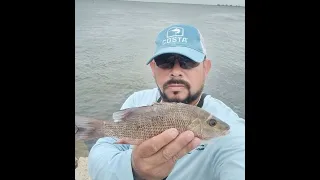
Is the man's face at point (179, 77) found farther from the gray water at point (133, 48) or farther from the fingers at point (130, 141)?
the fingers at point (130, 141)

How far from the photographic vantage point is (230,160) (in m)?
2.02

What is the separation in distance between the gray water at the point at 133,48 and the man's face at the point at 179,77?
0.06m

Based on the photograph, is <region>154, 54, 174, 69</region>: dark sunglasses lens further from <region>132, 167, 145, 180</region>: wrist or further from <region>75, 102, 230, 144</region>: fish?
<region>132, 167, 145, 180</region>: wrist

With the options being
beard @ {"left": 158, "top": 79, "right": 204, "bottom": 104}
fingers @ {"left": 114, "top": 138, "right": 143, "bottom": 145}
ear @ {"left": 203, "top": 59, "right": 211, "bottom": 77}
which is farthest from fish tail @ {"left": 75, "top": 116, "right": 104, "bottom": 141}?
ear @ {"left": 203, "top": 59, "right": 211, "bottom": 77}

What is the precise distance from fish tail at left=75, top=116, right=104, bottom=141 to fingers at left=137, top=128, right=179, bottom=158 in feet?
0.72

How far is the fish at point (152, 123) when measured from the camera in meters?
1.97

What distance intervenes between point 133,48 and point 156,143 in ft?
1.78

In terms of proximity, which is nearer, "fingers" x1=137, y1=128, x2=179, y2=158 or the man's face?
"fingers" x1=137, y1=128, x2=179, y2=158

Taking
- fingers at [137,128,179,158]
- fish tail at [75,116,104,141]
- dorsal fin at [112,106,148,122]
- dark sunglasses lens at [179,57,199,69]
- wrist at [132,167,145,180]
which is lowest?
wrist at [132,167,145,180]

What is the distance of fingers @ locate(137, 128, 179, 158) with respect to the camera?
1955mm

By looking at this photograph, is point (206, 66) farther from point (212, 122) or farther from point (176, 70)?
point (212, 122)

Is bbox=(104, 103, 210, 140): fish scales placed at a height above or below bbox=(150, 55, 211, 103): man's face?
below
